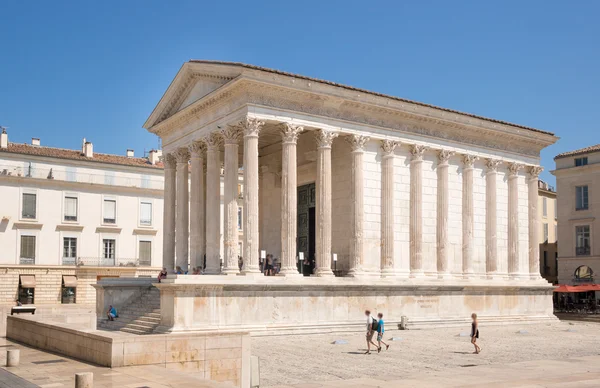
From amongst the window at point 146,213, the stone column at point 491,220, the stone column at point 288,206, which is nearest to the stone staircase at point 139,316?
the stone column at point 288,206

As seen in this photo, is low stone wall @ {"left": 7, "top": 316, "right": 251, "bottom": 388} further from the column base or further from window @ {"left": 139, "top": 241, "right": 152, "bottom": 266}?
window @ {"left": 139, "top": 241, "right": 152, "bottom": 266}

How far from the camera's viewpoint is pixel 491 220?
1387 inches

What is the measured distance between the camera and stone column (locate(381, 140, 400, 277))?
30.7 m

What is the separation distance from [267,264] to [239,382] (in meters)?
16.2

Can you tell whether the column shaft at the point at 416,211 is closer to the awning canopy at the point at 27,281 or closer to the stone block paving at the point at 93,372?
the stone block paving at the point at 93,372

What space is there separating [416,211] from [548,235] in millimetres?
38505

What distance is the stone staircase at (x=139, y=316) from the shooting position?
26.0 m

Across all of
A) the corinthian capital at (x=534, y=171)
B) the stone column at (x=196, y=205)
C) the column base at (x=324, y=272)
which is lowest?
the column base at (x=324, y=272)

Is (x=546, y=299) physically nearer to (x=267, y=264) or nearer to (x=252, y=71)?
(x=267, y=264)

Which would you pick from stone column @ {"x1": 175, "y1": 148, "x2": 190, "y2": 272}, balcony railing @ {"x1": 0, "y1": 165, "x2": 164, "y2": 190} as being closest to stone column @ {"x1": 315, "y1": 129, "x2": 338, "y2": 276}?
stone column @ {"x1": 175, "y1": 148, "x2": 190, "y2": 272}

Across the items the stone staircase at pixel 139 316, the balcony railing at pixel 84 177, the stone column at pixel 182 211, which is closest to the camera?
the stone staircase at pixel 139 316

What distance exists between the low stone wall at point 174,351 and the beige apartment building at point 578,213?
42952 millimetres

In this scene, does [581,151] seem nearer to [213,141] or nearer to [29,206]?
[213,141]

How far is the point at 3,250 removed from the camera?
48250 mm
